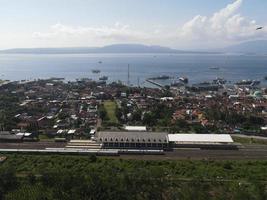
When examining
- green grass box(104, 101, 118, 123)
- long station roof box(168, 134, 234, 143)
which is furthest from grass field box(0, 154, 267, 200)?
green grass box(104, 101, 118, 123)

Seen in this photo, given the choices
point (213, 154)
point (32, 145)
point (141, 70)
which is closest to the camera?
point (213, 154)

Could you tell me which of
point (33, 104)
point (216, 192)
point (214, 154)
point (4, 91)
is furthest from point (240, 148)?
point (4, 91)

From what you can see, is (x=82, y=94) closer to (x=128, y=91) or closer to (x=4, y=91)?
(x=128, y=91)

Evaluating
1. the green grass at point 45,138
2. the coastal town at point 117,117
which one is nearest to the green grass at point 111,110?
the coastal town at point 117,117

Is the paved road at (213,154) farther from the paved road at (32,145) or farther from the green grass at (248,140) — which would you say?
the paved road at (32,145)

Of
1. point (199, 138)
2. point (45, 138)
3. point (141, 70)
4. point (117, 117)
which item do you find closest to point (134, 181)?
point (199, 138)

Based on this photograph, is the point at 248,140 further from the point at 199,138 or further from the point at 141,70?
the point at 141,70

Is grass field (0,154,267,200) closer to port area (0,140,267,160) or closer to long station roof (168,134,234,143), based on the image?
port area (0,140,267,160)
